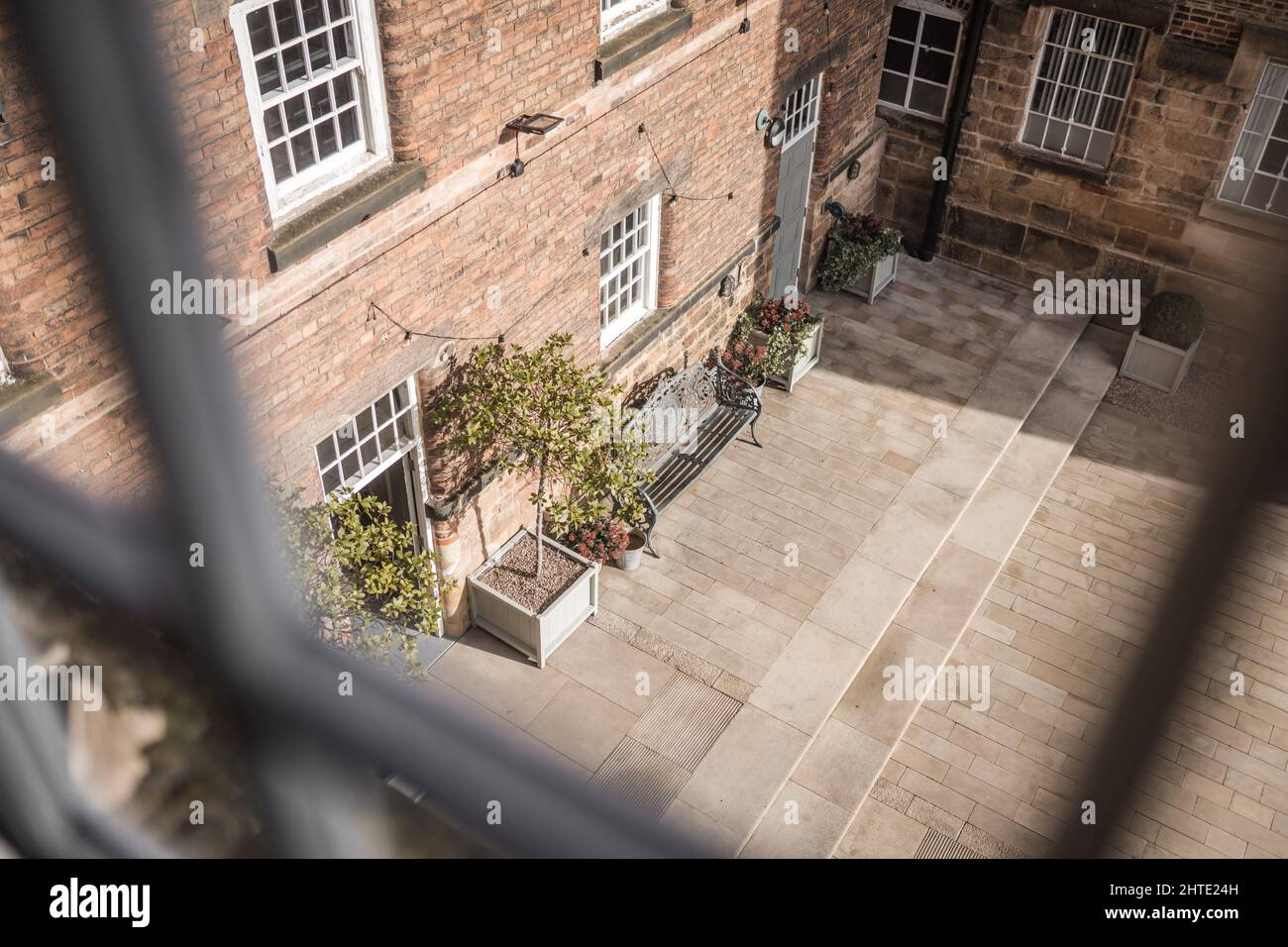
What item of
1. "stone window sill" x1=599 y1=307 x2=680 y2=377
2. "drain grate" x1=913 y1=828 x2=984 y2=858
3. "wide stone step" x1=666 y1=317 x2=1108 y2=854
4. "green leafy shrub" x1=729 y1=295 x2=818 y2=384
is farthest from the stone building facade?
"drain grate" x1=913 y1=828 x2=984 y2=858

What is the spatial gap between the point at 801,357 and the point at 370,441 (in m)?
6.00

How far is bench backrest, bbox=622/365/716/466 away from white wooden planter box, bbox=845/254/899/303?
3.26 m

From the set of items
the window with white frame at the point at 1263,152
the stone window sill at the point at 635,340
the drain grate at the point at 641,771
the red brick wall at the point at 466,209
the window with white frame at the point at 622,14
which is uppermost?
the window with white frame at the point at 622,14

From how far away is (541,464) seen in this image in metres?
8.97

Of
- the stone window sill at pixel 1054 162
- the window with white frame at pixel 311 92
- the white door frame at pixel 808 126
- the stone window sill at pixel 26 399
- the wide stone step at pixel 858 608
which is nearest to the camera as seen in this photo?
the stone window sill at pixel 26 399

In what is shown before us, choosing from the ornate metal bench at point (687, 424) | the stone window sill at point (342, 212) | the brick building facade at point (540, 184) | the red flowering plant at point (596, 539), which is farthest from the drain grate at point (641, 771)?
the stone window sill at point (342, 212)

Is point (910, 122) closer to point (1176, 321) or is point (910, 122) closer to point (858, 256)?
point (858, 256)

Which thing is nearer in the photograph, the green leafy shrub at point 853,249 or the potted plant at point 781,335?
the potted plant at point 781,335

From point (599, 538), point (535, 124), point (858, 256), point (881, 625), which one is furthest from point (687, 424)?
point (535, 124)

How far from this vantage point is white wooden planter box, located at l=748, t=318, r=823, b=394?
12.6 meters

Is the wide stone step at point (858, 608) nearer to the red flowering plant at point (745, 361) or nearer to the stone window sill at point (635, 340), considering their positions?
the red flowering plant at point (745, 361)

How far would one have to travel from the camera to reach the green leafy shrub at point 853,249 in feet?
45.4

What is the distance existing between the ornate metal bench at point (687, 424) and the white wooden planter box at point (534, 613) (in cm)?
99
